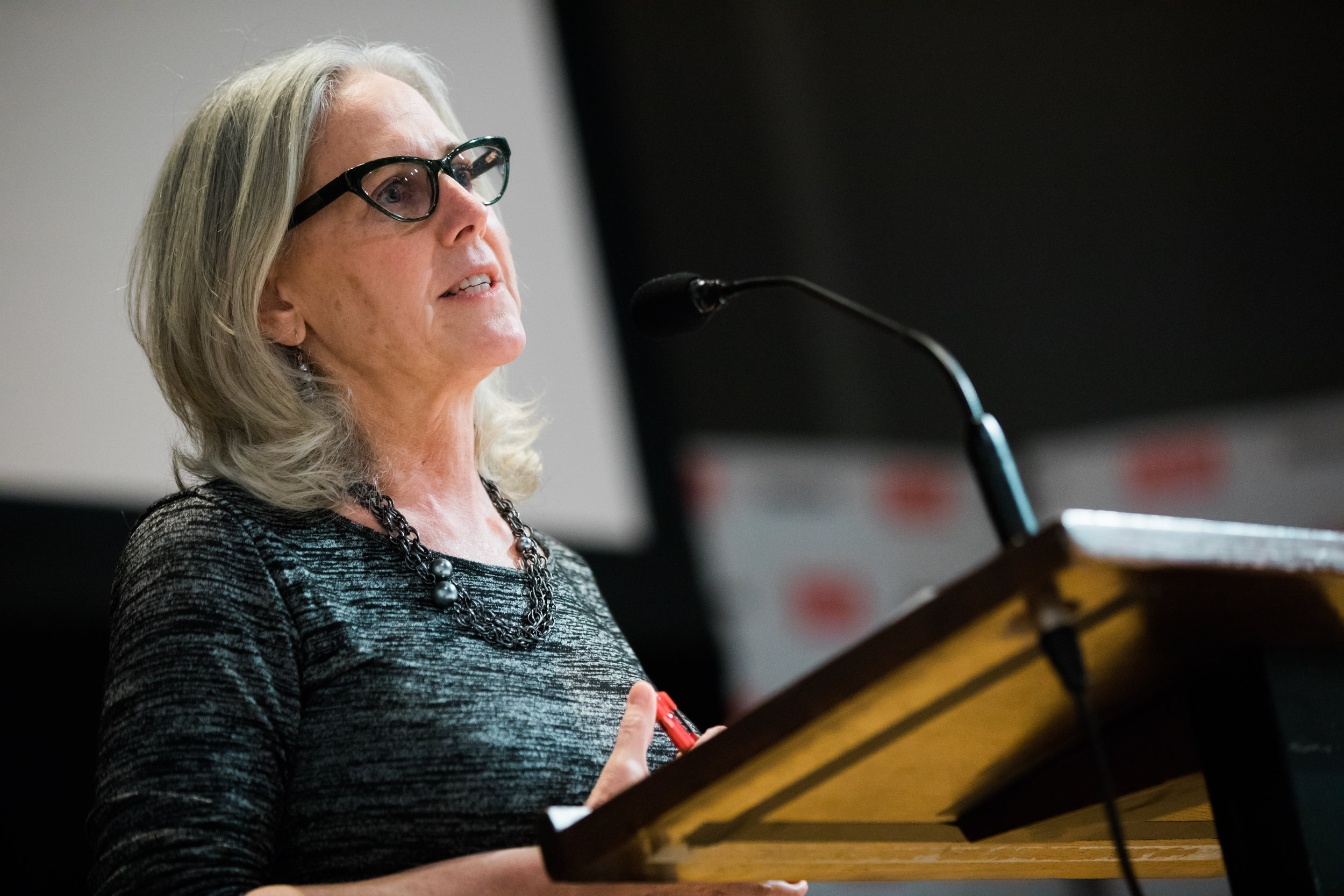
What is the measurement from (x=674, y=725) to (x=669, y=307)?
1.28 ft

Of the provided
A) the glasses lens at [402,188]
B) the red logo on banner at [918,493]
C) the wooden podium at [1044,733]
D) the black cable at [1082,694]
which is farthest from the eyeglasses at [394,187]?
the red logo on banner at [918,493]

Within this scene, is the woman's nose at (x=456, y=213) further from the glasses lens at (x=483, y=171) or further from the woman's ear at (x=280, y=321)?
the woman's ear at (x=280, y=321)

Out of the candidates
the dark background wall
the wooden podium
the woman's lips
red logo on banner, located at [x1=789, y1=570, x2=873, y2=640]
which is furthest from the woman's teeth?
red logo on banner, located at [x1=789, y1=570, x2=873, y2=640]

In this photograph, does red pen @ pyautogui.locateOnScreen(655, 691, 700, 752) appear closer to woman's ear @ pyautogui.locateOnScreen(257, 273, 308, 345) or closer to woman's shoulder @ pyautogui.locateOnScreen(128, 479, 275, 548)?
woman's shoulder @ pyautogui.locateOnScreen(128, 479, 275, 548)

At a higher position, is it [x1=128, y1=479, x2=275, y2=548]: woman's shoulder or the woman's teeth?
the woman's teeth

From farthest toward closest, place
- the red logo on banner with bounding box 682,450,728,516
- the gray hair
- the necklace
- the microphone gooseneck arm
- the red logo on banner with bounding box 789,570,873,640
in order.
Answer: the red logo on banner with bounding box 789,570,873,640 < the red logo on banner with bounding box 682,450,728,516 < the gray hair < the necklace < the microphone gooseneck arm

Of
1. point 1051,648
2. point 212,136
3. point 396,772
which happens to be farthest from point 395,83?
point 1051,648

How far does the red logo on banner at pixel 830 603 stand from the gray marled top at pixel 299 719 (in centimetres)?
259

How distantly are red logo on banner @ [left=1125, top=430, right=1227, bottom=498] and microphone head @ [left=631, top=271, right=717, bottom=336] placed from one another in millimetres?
3016

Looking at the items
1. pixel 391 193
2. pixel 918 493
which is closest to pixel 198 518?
pixel 391 193

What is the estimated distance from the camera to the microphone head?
45.7 inches

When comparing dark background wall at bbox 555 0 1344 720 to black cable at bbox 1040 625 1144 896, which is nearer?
black cable at bbox 1040 625 1144 896


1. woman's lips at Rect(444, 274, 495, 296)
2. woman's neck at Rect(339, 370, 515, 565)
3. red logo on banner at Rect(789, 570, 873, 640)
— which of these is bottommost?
red logo on banner at Rect(789, 570, 873, 640)

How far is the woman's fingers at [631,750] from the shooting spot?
0.85 metres
